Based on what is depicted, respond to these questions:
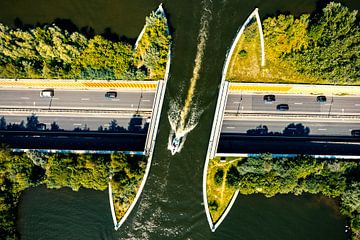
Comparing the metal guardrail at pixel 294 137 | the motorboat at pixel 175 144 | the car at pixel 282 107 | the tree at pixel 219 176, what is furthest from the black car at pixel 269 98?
the motorboat at pixel 175 144

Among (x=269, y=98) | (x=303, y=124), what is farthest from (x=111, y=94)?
(x=303, y=124)

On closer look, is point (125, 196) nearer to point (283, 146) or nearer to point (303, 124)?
point (283, 146)

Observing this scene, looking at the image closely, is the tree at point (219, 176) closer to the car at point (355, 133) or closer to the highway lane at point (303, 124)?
the highway lane at point (303, 124)

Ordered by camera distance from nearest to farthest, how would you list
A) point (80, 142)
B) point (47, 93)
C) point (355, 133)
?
point (47, 93) → point (80, 142) → point (355, 133)

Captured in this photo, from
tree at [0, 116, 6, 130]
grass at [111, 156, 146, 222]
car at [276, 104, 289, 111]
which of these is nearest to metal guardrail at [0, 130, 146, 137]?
tree at [0, 116, 6, 130]

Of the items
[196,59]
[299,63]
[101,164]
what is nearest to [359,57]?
[299,63]

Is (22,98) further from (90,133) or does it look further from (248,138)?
(248,138)
